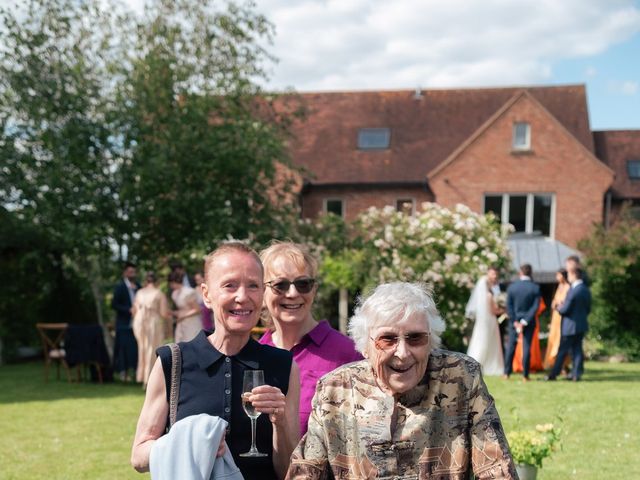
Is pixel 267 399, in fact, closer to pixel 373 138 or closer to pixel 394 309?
pixel 394 309

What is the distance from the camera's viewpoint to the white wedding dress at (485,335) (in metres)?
15.0

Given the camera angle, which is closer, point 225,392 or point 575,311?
point 225,392

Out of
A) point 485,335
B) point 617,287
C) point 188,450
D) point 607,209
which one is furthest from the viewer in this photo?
point 607,209

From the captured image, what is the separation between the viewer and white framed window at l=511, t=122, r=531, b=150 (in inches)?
1062

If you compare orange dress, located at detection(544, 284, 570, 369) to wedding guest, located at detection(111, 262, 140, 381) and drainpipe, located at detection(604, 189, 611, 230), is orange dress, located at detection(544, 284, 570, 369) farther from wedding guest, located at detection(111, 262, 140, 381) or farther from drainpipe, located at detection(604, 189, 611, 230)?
drainpipe, located at detection(604, 189, 611, 230)

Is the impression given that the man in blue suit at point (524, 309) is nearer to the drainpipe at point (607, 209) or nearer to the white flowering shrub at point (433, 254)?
the white flowering shrub at point (433, 254)

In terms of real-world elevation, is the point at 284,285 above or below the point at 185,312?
above

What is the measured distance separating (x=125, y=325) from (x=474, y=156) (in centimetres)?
1698

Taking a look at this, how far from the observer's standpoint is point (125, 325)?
Answer: 13.8 m

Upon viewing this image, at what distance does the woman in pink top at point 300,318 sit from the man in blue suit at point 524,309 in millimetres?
10441

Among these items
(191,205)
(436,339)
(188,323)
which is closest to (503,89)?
(191,205)

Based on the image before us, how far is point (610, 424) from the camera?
9.34 metres

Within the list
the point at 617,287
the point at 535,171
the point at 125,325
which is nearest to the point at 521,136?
the point at 535,171

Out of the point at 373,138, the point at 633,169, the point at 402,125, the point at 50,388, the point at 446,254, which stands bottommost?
the point at 50,388
